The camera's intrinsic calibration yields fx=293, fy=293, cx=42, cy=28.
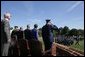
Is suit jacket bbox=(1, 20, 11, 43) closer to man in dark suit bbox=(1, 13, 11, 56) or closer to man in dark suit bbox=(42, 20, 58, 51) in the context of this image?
man in dark suit bbox=(1, 13, 11, 56)

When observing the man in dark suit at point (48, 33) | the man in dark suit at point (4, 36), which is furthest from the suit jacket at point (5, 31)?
the man in dark suit at point (48, 33)

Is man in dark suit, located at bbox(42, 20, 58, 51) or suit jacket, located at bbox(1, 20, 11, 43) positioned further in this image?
man in dark suit, located at bbox(42, 20, 58, 51)

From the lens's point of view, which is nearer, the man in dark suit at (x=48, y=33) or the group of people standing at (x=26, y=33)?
the group of people standing at (x=26, y=33)

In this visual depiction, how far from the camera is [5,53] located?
10234mm

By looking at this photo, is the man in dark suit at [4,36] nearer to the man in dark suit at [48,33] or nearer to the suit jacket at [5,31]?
the suit jacket at [5,31]

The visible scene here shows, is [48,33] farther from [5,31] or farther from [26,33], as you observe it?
[5,31]

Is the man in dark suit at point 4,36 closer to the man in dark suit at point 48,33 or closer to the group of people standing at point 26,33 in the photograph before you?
the group of people standing at point 26,33

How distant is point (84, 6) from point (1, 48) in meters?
4.01

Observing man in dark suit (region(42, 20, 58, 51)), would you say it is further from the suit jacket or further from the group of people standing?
the suit jacket

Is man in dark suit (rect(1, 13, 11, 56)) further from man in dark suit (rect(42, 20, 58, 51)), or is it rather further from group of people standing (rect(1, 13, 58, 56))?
man in dark suit (rect(42, 20, 58, 51))

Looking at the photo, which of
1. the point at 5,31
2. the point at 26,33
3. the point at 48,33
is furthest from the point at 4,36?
the point at 26,33

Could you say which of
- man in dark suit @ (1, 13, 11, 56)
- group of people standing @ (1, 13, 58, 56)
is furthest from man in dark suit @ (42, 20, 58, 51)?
man in dark suit @ (1, 13, 11, 56)

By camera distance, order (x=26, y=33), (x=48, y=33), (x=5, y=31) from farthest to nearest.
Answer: (x=26, y=33)
(x=48, y=33)
(x=5, y=31)

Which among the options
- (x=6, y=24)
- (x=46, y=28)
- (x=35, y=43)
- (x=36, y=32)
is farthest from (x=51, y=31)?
(x=6, y=24)
